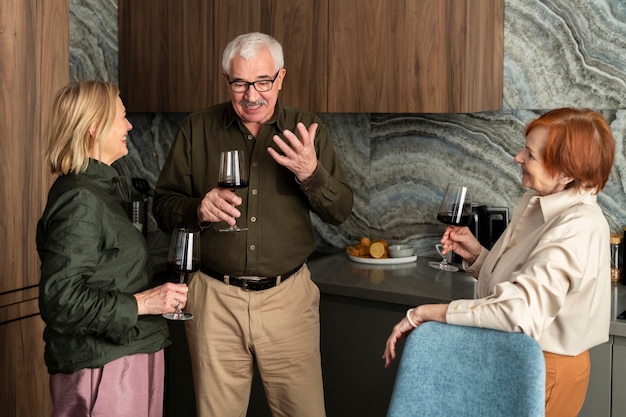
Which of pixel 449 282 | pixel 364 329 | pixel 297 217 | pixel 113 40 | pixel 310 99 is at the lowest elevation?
pixel 364 329

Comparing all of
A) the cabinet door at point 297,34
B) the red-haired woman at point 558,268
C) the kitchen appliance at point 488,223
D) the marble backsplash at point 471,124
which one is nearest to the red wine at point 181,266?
the red-haired woman at point 558,268

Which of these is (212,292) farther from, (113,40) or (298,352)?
(113,40)

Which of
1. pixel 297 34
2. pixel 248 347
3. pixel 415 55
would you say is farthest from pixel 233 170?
pixel 297 34

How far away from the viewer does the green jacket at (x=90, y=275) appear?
1884 mm

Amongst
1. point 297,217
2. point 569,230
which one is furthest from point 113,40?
point 569,230

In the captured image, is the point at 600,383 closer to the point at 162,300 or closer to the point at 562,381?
the point at 562,381

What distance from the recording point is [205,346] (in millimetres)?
2486

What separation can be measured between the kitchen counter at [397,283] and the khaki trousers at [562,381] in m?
0.72

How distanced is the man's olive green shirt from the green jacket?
0.38 m

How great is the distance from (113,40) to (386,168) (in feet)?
5.11

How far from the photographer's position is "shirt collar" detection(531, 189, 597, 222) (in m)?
1.87

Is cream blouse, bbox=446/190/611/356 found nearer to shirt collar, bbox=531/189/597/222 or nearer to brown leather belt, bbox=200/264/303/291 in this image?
shirt collar, bbox=531/189/597/222

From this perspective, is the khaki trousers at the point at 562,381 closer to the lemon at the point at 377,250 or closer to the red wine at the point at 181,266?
the red wine at the point at 181,266

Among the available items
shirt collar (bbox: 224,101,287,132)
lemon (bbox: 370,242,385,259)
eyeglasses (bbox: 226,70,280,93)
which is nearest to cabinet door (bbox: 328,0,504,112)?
Result: lemon (bbox: 370,242,385,259)
